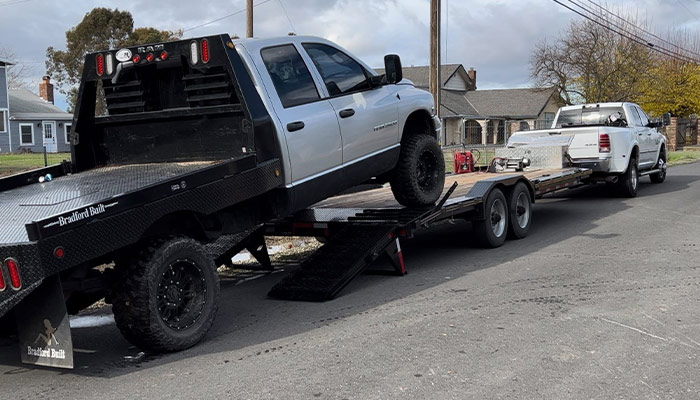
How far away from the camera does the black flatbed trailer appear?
721cm

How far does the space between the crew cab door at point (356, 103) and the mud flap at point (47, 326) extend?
3291 millimetres

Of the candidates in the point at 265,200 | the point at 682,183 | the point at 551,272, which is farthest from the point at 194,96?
the point at 682,183

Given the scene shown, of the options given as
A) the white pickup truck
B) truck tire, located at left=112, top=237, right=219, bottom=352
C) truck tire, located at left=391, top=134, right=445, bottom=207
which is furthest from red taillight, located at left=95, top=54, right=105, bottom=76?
the white pickup truck

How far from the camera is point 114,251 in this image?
5.18 meters

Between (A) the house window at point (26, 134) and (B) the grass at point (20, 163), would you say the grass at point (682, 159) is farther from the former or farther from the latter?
(A) the house window at point (26, 134)

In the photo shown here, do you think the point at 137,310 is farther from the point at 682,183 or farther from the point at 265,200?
the point at 682,183

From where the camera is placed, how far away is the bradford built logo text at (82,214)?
15.3 feet

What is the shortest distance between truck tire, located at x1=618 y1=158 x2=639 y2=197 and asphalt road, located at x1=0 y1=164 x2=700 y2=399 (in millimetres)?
6022

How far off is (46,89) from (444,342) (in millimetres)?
58116

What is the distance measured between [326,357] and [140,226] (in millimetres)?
1643

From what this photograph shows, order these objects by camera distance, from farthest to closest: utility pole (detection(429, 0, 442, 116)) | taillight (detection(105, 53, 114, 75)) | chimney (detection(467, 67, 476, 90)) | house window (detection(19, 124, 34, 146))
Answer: chimney (detection(467, 67, 476, 90))
house window (detection(19, 124, 34, 146))
utility pole (detection(429, 0, 442, 116))
taillight (detection(105, 53, 114, 75))

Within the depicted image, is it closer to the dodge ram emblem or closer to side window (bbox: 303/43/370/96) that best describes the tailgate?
side window (bbox: 303/43/370/96)

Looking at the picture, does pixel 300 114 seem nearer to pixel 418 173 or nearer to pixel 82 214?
pixel 418 173

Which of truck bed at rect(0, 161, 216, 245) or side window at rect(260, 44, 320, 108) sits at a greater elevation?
side window at rect(260, 44, 320, 108)
